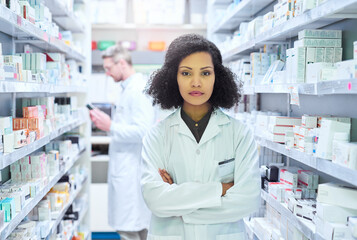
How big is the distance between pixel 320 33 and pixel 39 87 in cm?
159

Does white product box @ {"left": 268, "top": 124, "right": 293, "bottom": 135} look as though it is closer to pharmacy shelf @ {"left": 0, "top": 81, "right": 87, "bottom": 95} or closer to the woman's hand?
the woman's hand

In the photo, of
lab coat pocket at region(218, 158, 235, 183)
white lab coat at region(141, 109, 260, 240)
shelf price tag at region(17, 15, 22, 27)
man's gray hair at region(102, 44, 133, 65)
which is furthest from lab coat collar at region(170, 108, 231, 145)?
man's gray hair at region(102, 44, 133, 65)

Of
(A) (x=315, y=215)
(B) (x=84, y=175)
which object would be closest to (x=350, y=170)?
(A) (x=315, y=215)

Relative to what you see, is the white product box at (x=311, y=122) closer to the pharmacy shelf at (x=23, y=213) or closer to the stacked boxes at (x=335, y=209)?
the stacked boxes at (x=335, y=209)

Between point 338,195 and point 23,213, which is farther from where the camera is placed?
point 23,213

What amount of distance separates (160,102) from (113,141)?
190 cm

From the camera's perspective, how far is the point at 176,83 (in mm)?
2092

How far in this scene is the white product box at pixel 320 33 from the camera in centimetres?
189

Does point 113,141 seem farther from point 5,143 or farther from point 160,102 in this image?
point 5,143

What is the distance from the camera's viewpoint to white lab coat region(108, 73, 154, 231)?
385cm

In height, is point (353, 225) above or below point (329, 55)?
below

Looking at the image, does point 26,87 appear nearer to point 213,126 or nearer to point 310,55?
point 213,126

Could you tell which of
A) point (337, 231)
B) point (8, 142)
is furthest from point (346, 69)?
point (8, 142)

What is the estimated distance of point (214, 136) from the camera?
6.44 feet
